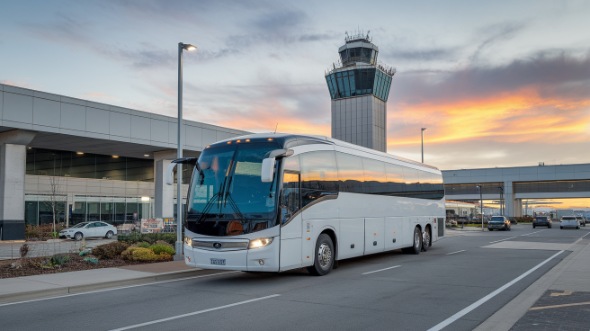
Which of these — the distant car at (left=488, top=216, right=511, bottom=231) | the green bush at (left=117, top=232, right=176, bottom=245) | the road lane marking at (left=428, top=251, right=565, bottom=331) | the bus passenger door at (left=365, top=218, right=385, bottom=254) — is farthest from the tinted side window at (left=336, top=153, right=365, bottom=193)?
the distant car at (left=488, top=216, right=511, bottom=231)

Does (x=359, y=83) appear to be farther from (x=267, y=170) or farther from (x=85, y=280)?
(x=267, y=170)

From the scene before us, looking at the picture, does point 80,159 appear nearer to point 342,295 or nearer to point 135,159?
point 135,159

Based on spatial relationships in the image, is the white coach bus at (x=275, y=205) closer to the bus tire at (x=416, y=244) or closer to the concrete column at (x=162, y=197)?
the bus tire at (x=416, y=244)

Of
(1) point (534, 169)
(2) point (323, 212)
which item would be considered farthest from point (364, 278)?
(1) point (534, 169)

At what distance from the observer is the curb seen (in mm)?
10930

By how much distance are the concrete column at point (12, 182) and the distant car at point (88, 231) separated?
3.96 metres

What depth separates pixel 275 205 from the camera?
41.4 ft

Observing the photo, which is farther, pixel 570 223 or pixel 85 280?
pixel 570 223

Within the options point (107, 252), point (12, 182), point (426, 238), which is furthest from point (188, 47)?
point (12, 182)

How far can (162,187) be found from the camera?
39781 millimetres

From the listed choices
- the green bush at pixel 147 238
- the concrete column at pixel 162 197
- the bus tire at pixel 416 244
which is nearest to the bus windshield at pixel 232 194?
the green bush at pixel 147 238

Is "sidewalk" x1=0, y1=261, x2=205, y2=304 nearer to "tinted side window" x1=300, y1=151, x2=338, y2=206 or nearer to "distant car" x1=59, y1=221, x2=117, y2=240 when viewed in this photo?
"tinted side window" x1=300, y1=151, x2=338, y2=206

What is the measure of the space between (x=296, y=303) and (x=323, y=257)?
4.44 meters

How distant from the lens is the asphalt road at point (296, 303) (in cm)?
847
